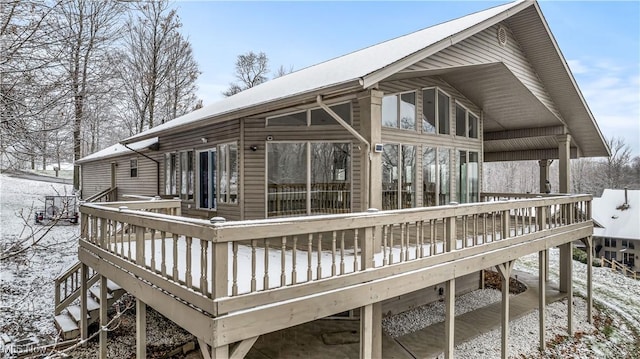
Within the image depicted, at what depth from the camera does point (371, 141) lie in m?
5.57

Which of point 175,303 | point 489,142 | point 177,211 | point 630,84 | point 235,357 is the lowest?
point 235,357

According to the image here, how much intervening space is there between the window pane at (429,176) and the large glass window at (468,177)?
1.27 m

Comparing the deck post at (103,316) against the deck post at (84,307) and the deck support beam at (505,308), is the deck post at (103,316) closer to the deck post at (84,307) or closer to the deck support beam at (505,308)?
the deck post at (84,307)

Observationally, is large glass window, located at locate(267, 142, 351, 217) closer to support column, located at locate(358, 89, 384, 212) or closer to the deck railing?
the deck railing

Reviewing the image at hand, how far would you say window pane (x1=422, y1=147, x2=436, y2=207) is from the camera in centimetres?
959

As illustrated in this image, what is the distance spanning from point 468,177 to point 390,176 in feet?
11.2

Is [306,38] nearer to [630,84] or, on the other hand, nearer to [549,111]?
[549,111]

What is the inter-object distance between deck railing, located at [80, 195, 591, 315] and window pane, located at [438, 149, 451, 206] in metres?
2.54

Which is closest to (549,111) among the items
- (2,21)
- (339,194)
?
(339,194)

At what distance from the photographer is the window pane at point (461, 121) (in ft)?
35.0

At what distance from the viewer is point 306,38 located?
2783 centimetres

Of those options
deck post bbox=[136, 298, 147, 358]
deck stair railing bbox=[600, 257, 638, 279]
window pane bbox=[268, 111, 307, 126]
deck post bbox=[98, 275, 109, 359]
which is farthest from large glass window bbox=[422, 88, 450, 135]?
deck stair railing bbox=[600, 257, 638, 279]

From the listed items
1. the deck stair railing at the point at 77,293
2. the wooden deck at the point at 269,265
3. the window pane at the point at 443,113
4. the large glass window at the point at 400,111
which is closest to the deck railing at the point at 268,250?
the wooden deck at the point at 269,265

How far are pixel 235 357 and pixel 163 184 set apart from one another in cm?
1035
